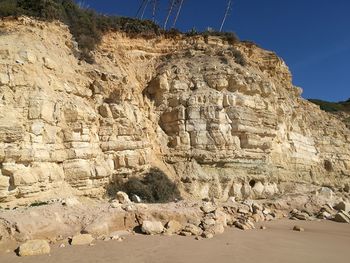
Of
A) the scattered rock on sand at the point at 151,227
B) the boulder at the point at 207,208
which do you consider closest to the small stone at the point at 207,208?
the boulder at the point at 207,208

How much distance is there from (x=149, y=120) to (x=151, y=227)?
313 inches

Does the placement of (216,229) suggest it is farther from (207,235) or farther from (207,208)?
(207,208)

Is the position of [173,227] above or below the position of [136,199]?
below

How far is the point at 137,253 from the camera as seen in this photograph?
6.84 meters

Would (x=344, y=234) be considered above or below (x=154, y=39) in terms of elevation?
below

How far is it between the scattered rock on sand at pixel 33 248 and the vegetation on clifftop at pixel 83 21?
913 cm

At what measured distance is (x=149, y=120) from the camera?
1574cm

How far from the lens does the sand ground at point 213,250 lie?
21.4ft

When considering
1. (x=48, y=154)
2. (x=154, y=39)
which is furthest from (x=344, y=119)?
(x=48, y=154)

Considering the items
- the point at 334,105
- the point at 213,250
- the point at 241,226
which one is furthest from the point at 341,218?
the point at 334,105

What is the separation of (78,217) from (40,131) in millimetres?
3393

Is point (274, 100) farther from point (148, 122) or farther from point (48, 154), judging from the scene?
point (48, 154)

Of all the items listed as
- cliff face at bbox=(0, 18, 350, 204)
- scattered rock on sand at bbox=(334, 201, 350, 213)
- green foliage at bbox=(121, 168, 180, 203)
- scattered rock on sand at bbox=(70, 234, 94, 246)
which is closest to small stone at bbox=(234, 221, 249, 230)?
green foliage at bbox=(121, 168, 180, 203)

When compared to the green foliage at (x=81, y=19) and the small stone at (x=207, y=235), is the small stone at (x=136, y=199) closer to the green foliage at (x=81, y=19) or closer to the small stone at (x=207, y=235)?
the small stone at (x=207, y=235)
